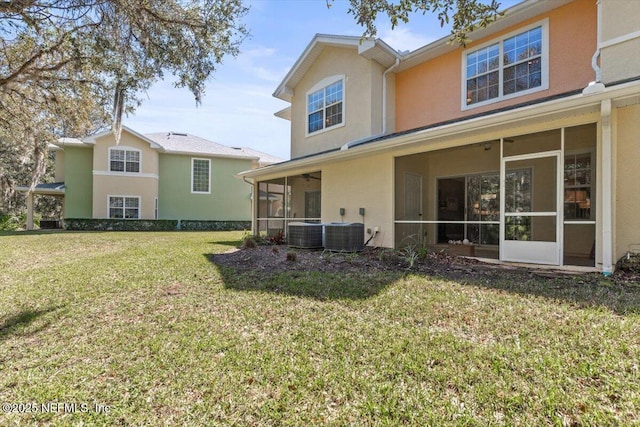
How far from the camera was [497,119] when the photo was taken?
642 centimetres

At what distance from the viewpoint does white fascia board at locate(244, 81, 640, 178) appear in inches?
206

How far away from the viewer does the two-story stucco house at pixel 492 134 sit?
239 inches

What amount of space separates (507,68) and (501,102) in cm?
89

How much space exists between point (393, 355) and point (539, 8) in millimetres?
8943

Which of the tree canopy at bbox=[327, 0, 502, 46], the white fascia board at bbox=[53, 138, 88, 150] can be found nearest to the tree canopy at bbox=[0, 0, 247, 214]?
the tree canopy at bbox=[327, 0, 502, 46]

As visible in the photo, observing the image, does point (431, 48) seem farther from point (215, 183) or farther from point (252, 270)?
point (215, 183)

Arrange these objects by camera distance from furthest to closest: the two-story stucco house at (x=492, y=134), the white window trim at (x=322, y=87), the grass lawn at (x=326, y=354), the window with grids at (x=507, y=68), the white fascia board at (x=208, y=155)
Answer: the white fascia board at (x=208, y=155), the white window trim at (x=322, y=87), the window with grids at (x=507, y=68), the two-story stucco house at (x=492, y=134), the grass lawn at (x=326, y=354)

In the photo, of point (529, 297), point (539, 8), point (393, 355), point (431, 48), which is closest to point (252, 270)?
point (393, 355)

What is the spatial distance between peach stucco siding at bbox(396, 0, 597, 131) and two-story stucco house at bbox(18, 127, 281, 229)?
1622 centimetres

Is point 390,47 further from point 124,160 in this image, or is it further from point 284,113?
point 124,160

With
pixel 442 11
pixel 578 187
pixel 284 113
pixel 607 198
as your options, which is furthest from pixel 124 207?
pixel 607 198

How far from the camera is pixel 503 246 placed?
7.34 metres

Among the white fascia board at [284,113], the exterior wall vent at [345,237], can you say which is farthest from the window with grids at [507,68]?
the white fascia board at [284,113]

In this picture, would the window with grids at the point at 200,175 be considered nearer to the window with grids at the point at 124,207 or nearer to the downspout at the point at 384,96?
the window with grids at the point at 124,207
